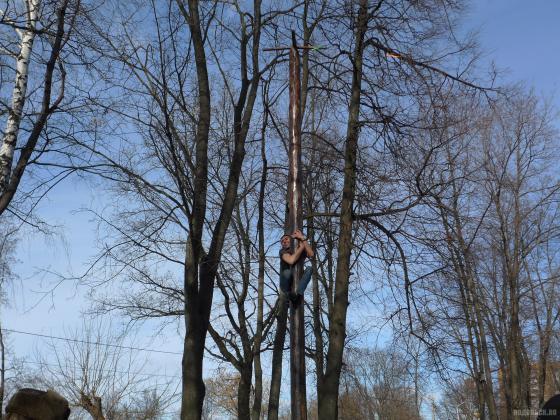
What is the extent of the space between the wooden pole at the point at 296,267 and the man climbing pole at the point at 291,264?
41 mm

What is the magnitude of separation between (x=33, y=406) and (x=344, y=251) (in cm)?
519

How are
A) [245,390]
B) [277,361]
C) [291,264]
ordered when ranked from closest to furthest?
[291,264] → [277,361] → [245,390]

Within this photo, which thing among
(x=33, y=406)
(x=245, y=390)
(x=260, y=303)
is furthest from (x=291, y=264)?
(x=260, y=303)

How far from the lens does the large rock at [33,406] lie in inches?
261

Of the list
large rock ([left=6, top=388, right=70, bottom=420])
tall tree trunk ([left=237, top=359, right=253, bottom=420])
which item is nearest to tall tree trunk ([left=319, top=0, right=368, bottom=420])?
large rock ([left=6, top=388, right=70, bottom=420])

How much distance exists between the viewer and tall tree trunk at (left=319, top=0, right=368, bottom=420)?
29.6ft

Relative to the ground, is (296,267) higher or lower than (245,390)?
higher

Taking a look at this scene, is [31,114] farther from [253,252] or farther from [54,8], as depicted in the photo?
[253,252]

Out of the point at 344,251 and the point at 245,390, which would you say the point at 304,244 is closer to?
the point at 344,251

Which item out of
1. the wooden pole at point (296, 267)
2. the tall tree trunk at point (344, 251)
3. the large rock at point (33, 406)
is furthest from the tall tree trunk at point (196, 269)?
the wooden pole at point (296, 267)

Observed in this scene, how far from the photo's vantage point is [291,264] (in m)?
5.51

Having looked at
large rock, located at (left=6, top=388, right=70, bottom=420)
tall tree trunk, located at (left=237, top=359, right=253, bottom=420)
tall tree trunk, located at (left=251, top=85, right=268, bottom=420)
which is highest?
tall tree trunk, located at (left=251, top=85, right=268, bottom=420)

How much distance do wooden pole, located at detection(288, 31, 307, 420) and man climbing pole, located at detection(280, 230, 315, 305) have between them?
41 mm

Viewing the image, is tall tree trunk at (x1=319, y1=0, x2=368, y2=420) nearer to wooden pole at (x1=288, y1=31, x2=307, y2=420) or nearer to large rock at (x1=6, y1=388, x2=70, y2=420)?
wooden pole at (x1=288, y1=31, x2=307, y2=420)
